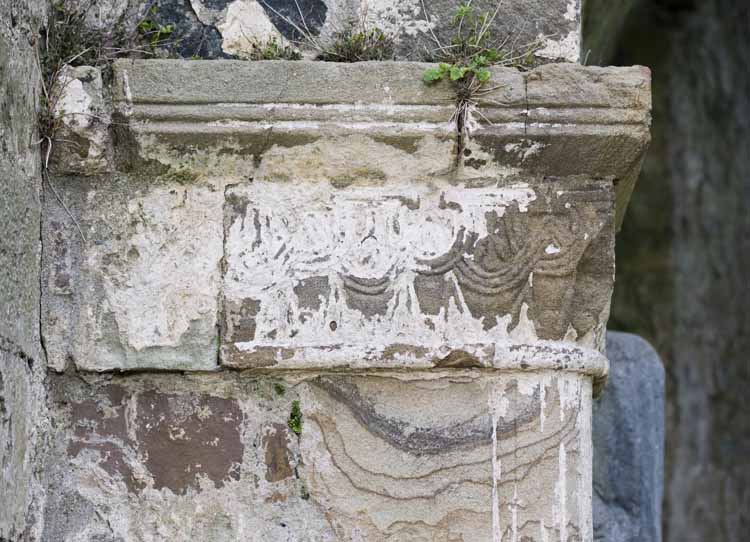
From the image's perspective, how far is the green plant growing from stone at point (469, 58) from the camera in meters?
2.10

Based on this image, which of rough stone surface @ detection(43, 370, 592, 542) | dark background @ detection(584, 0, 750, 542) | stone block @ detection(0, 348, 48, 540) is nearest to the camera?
stone block @ detection(0, 348, 48, 540)

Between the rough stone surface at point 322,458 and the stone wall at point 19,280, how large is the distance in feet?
0.22

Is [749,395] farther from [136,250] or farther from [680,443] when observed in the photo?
[136,250]

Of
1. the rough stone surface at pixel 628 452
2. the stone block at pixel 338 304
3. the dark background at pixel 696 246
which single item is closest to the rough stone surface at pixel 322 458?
the stone block at pixel 338 304

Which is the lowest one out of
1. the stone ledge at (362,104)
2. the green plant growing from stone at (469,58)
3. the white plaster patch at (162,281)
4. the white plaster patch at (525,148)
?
the white plaster patch at (162,281)

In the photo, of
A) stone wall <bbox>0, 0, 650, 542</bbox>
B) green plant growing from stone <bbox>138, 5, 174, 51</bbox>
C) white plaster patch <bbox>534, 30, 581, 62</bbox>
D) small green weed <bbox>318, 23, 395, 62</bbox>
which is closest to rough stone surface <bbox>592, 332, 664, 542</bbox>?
stone wall <bbox>0, 0, 650, 542</bbox>

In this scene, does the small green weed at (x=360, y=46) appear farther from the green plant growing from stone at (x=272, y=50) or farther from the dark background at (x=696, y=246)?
the dark background at (x=696, y=246)

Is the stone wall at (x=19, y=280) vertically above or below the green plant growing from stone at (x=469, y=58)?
below

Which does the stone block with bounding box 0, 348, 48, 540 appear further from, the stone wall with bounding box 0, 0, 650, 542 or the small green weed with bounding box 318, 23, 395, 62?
the small green weed with bounding box 318, 23, 395, 62

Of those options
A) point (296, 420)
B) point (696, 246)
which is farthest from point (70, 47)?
point (696, 246)

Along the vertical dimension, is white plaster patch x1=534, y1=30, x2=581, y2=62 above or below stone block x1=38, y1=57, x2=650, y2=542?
above

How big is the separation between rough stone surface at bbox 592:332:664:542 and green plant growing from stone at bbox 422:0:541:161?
46.4 inches

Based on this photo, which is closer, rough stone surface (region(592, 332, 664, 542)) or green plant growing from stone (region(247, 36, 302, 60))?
green plant growing from stone (region(247, 36, 302, 60))

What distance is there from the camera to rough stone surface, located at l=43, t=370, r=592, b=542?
2043 millimetres
